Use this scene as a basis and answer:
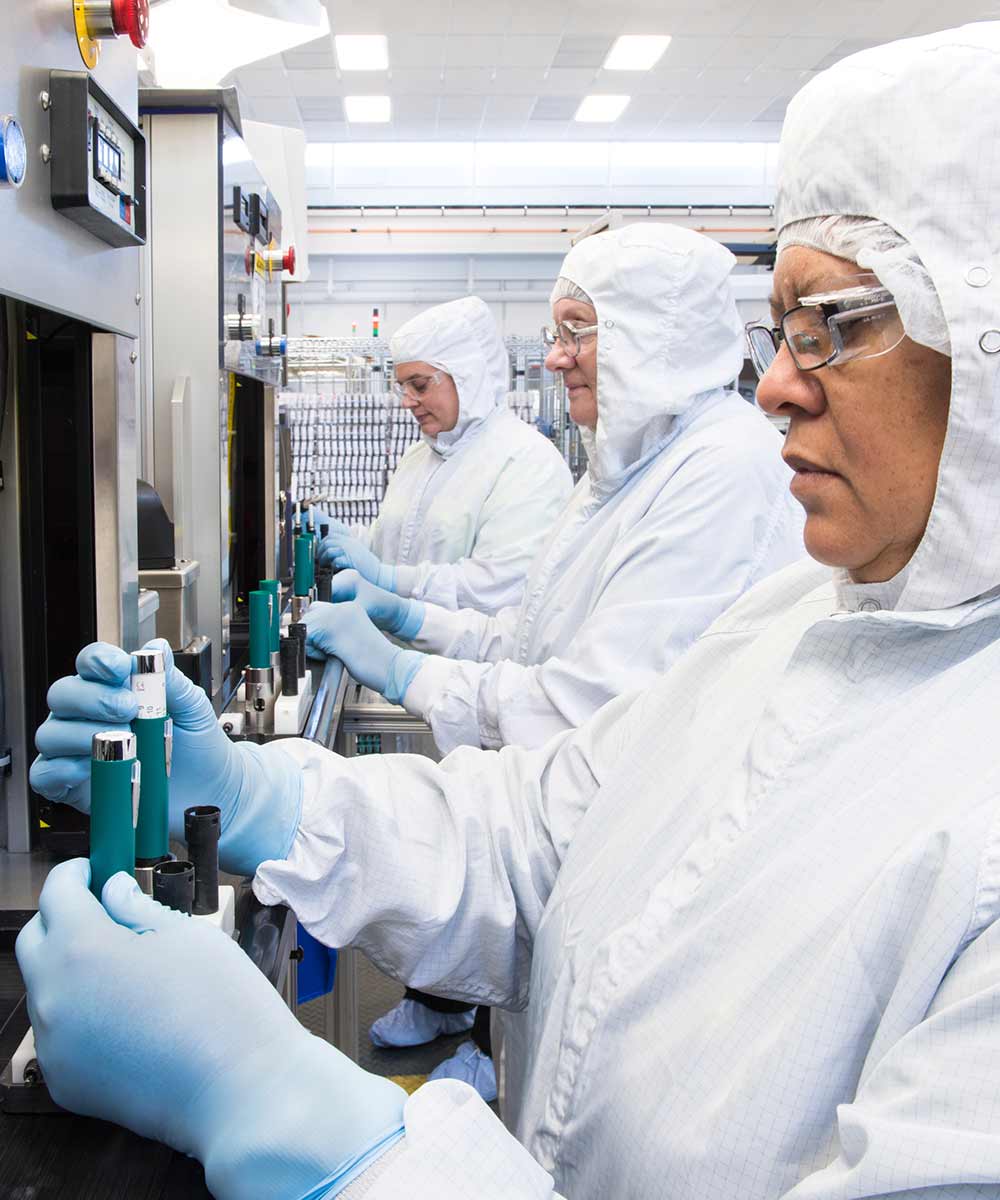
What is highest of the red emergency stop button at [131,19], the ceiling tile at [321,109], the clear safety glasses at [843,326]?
the ceiling tile at [321,109]

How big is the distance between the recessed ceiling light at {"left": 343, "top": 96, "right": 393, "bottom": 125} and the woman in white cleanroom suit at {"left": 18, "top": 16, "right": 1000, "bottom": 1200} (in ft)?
26.8

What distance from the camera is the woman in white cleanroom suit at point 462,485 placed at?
3.37 metres

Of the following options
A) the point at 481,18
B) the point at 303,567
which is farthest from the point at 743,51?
the point at 303,567

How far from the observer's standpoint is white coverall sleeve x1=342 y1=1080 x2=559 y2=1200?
26.4 inches

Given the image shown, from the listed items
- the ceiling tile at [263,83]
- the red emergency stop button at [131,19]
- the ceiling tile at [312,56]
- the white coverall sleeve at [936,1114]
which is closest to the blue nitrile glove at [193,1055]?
the white coverall sleeve at [936,1114]

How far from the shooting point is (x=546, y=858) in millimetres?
1171

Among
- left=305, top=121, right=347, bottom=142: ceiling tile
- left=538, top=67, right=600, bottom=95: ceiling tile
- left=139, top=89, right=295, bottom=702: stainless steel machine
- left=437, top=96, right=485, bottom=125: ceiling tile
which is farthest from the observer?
left=305, top=121, right=347, bottom=142: ceiling tile

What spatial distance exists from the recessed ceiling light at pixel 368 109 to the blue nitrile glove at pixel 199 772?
806 centimetres

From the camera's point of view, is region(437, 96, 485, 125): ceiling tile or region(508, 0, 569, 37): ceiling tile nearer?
region(508, 0, 569, 37): ceiling tile

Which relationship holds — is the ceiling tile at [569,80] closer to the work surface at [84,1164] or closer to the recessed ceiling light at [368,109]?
the recessed ceiling light at [368,109]

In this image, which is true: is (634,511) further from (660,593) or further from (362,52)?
(362,52)

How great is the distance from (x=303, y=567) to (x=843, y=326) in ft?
5.55

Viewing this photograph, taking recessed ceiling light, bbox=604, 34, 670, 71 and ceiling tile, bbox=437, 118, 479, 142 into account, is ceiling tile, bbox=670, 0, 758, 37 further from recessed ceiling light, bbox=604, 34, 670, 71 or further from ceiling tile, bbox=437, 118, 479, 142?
ceiling tile, bbox=437, 118, 479, 142

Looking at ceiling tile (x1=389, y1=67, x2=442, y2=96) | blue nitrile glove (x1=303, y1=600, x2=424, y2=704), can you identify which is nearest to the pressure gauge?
blue nitrile glove (x1=303, y1=600, x2=424, y2=704)
